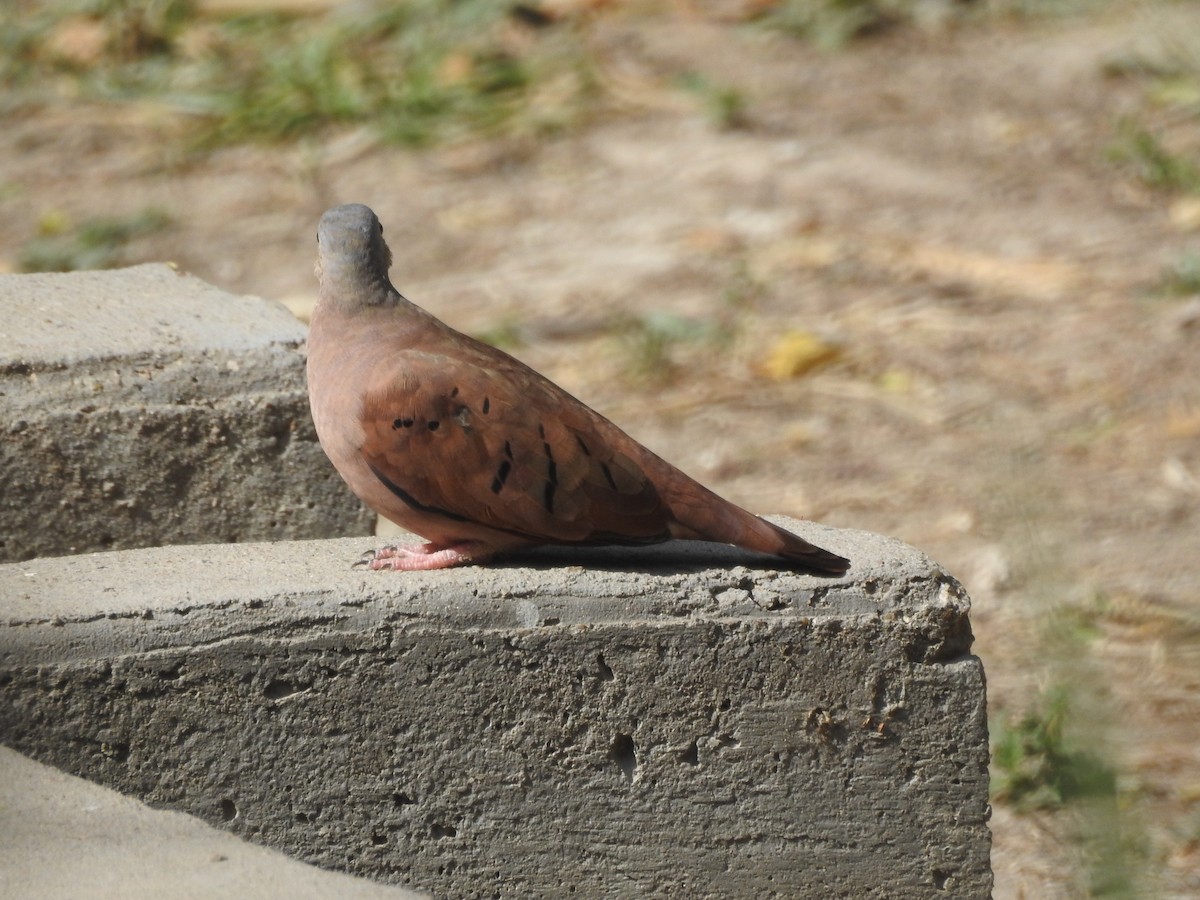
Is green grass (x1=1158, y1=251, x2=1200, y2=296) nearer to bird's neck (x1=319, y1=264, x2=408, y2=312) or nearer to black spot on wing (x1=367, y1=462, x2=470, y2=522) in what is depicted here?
bird's neck (x1=319, y1=264, x2=408, y2=312)

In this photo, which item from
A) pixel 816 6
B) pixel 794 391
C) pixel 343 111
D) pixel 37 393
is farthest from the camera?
pixel 816 6

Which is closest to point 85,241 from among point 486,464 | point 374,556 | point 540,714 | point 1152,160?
point 1152,160

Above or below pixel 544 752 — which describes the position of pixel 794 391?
below

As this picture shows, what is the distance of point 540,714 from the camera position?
3.13 metres

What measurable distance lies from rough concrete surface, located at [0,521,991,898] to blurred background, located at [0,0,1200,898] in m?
0.98

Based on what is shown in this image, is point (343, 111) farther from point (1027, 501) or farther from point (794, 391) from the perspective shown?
point (1027, 501)

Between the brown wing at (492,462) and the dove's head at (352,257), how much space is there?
0.84 ft

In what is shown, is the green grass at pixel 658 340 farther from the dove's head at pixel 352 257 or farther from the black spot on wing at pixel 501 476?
the black spot on wing at pixel 501 476

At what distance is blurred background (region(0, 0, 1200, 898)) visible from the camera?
5586mm

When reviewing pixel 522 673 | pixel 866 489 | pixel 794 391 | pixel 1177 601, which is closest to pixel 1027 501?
pixel 522 673

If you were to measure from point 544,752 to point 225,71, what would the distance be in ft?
24.0

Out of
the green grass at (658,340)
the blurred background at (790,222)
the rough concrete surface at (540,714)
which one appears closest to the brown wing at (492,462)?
the rough concrete surface at (540,714)

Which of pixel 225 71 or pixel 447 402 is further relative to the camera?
pixel 225 71

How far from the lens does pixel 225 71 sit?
966cm
